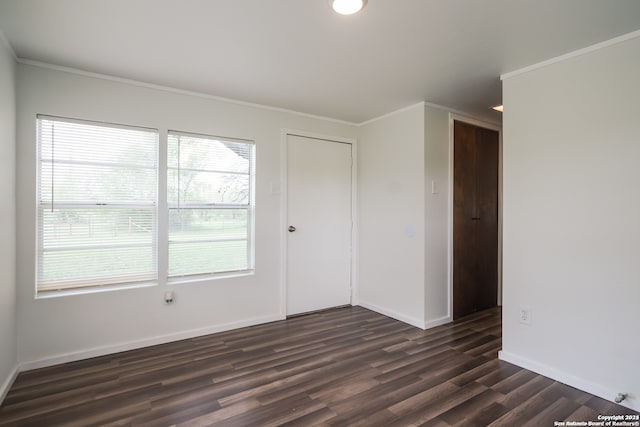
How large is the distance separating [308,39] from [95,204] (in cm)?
225

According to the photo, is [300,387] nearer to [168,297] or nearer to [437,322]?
[168,297]

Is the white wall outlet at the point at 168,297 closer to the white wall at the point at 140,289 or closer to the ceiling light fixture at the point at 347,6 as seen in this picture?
the white wall at the point at 140,289

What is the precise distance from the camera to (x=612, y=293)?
219 centimetres

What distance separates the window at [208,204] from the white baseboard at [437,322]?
2018 mm

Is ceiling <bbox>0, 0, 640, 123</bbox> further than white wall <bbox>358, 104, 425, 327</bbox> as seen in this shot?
No

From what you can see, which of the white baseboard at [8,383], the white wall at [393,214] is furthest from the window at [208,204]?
the white wall at [393,214]

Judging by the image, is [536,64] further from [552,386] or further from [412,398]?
[412,398]

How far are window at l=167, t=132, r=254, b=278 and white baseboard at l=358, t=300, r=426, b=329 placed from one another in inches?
63.9

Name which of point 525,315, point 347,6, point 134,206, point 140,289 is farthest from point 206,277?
point 525,315

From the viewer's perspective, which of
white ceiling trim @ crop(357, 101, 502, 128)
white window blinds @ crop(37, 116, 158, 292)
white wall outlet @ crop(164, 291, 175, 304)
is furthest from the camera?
white ceiling trim @ crop(357, 101, 502, 128)

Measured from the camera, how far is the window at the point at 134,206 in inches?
106

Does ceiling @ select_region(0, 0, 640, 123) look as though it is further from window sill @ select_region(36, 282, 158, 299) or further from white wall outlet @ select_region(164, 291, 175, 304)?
white wall outlet @ select_region(164, 291, 175, 304)

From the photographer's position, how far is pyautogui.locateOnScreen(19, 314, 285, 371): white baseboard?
8.58 feet

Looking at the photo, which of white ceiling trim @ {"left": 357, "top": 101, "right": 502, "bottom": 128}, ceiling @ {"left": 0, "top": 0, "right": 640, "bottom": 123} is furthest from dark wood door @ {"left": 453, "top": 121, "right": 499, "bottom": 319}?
ceiling @ {"left": 0, "top": 0, "right": 640, "bottom": 123}
